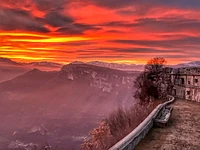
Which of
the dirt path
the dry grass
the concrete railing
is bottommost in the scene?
the dry grass

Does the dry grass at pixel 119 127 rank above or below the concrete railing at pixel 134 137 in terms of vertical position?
below

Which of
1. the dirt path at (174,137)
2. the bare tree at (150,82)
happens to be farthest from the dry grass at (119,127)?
the bare tree at (150,82)

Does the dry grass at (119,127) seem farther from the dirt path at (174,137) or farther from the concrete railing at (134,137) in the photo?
the dirt path at (174,137)

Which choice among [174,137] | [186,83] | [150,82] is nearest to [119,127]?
[174,137]

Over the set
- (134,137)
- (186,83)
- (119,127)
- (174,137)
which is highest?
(186,83)

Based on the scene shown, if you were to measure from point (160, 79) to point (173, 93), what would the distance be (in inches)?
186

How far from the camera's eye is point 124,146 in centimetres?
1441

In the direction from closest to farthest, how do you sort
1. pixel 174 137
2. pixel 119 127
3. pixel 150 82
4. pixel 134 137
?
pixel 134 137
pixel 174 137
pixel 119 127
pixel 150 82

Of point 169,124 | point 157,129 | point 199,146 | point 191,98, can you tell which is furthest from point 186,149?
point 191,98


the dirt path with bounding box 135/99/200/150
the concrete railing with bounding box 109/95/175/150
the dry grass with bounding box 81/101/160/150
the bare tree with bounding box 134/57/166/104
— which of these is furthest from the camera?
the bare tree with bounding box 134/57/166/104

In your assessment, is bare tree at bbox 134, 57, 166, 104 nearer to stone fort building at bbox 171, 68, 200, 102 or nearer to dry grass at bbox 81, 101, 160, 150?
stone fort building at bbox 171, 68, 200, 102

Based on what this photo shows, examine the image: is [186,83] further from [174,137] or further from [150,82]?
Result: [174,137]

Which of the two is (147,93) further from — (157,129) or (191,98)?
(157,129)

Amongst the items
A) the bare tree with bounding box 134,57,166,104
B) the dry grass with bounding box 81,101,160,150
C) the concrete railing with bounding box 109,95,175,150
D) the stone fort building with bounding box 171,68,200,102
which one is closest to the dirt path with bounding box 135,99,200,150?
the concrete railing with bounding box 109,95,175,150
